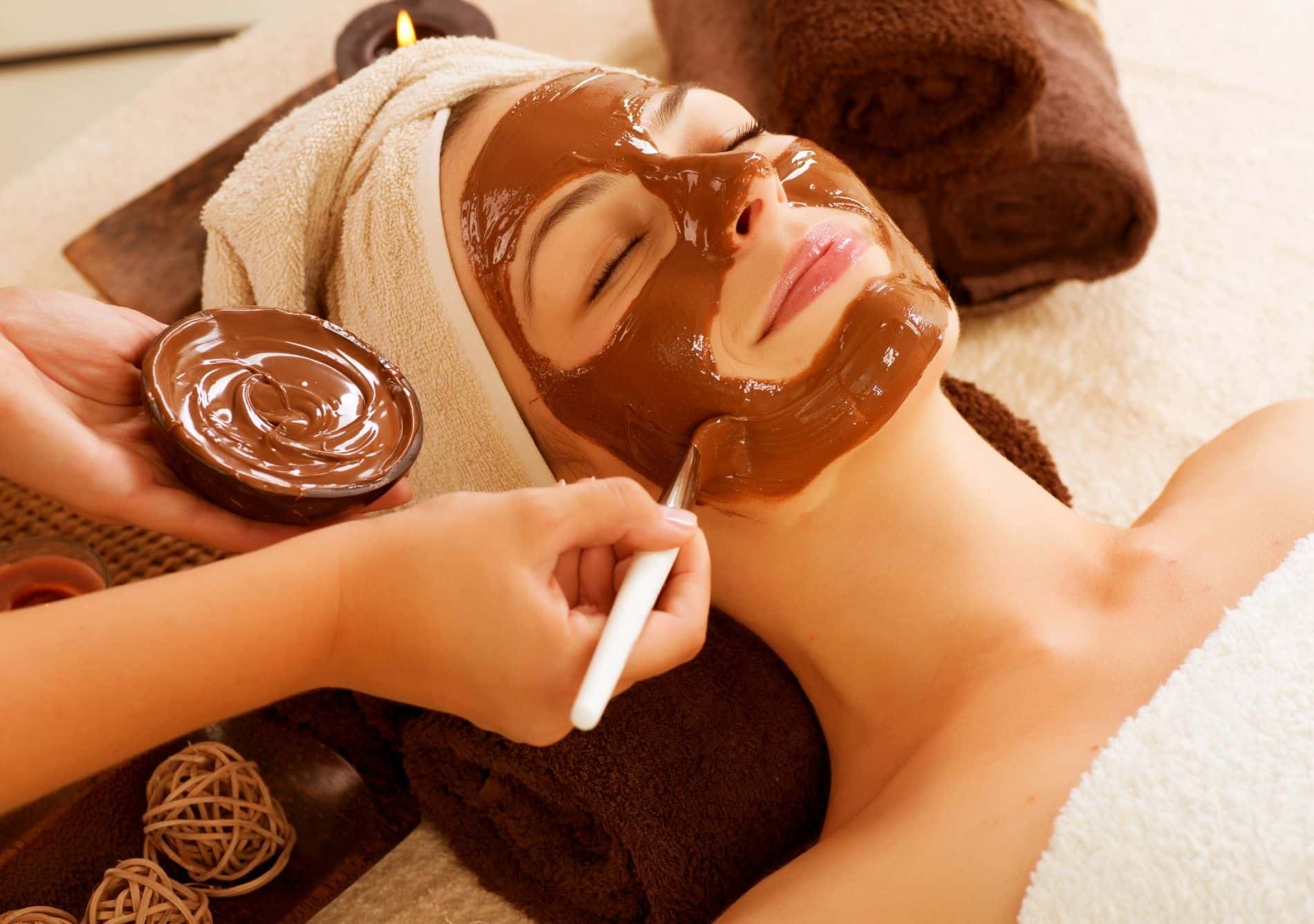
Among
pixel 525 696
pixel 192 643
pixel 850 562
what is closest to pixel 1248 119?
pixel 850 562

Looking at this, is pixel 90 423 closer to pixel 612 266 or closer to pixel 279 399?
pixel 279 399

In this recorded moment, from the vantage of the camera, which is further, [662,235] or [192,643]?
[662,235]

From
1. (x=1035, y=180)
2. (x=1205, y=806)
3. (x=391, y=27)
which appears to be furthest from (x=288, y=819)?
(x=1035, y=180)

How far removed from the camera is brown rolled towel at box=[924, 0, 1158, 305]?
1.67m

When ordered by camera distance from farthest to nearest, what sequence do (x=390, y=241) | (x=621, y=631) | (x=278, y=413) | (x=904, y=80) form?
(x=904, y=80) < (x=390, y=241) < (x=278, y=413) < (x=621, y=631)

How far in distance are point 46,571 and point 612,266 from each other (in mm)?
751

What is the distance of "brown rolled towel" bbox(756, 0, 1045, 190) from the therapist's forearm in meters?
0.99

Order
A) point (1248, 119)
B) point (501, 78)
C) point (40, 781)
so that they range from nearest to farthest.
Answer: point (40, 781) < point (501, 78) < point (1248, 119)

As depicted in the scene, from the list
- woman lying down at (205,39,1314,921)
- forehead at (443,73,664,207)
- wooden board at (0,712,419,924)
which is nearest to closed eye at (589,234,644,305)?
woman lying down at (205,39,1314,921)

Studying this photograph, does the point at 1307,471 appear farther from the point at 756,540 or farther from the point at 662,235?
the point at 662,235

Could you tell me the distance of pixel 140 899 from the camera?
108 cm

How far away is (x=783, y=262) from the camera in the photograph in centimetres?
102

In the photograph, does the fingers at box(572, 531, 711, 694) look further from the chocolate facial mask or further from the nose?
the nose

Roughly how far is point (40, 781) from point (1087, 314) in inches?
65.6
